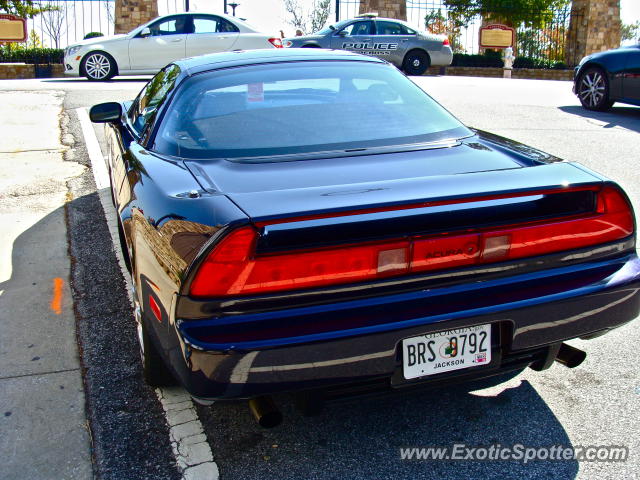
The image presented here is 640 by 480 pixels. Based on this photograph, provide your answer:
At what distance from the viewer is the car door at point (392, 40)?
19766 millimetres

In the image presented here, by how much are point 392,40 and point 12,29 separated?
1153cm

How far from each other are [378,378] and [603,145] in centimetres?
711

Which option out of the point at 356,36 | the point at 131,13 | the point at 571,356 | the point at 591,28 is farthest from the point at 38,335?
the point at 591,28

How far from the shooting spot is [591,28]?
28156mm

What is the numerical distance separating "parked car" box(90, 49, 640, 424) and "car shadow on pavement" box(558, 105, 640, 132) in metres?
7.68

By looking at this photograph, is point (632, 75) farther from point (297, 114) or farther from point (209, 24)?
point (209, 24)

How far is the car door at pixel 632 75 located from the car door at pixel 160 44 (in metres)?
9.51

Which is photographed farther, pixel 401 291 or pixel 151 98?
pixel 151 98

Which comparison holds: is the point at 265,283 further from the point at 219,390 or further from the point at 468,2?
the point at 468,2

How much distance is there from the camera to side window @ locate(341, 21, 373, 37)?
19.9 m

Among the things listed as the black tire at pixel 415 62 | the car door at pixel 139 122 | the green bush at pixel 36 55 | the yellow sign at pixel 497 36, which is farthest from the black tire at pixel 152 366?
the yellow sign at pixel 497 36

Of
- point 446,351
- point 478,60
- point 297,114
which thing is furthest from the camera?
point 478,60

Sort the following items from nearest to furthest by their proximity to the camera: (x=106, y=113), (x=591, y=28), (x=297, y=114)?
(x=297, y=114)
(x=106, y=113)
(x=591, y=28)

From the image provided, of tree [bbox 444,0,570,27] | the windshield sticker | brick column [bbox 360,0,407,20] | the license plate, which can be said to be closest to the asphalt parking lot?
the license plate
